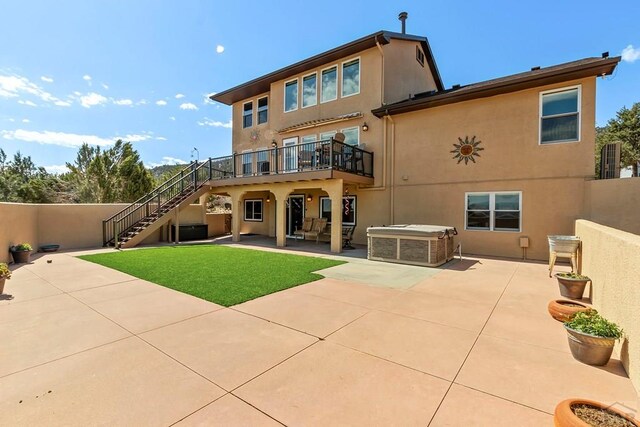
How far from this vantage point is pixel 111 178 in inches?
961

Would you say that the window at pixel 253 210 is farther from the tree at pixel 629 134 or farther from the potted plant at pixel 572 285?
the tree at pixel 629 134

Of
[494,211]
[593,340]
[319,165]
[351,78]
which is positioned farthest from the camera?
[351,78]

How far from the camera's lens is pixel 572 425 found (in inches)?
73.0

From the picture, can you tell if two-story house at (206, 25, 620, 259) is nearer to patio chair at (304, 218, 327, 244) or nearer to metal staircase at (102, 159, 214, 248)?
patio chair at (304, 218, 327, 244)

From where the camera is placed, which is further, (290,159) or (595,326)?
(290,159)

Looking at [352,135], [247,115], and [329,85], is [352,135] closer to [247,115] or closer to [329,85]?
[329,85]

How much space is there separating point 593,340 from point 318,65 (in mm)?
13402

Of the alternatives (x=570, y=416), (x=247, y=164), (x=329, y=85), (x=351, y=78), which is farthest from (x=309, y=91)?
(x=570, y=416)

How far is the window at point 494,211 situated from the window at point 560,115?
6.42 feet

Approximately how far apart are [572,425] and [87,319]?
559 centimetres

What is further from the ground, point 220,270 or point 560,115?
point 560,115

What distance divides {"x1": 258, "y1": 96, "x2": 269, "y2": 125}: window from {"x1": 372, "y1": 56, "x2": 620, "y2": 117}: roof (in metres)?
7.00


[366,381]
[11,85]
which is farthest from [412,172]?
[11,85]

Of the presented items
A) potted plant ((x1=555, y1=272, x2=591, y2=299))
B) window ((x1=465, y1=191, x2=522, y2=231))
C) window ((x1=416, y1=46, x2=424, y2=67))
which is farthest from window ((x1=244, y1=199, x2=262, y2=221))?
potted plant ((x1=555, y1=272, x2=591, y2=299))
